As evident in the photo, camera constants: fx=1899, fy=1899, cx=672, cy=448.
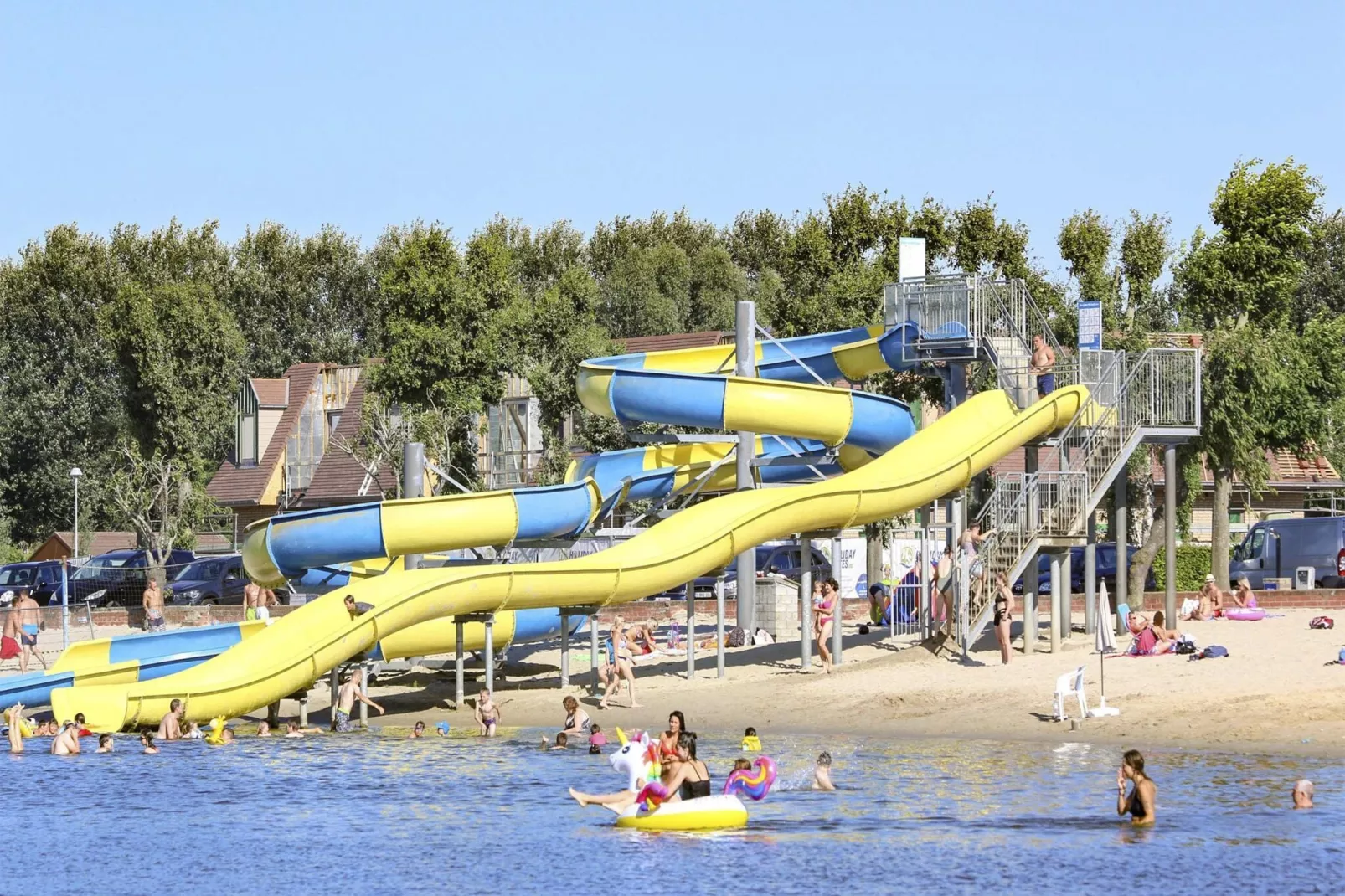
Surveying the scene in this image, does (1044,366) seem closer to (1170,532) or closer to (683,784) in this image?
(1170,532)

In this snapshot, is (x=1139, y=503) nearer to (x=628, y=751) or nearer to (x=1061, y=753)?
(x=1061, y=753)

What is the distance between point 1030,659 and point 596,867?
13.4m

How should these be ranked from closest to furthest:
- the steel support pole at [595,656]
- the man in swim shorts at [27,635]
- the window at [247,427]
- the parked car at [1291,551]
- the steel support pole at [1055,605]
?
1. the steel support pole at [1055,605]
2. the steel support pole at [595,656]
3. the man in swim shorts at [27,635]
4. the parked car at [1291,551]
5. the window at [247,427]

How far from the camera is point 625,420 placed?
3181 centimetres

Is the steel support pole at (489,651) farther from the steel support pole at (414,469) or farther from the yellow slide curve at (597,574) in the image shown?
the steel support pole at (414,469)

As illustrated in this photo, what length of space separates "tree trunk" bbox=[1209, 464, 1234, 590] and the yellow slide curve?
31.3ft

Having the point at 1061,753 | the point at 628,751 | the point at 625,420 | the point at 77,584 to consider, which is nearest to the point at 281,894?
the point at 628,751

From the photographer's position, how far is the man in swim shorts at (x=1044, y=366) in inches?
1294

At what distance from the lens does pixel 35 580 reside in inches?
1922

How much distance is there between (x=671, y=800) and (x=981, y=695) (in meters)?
8.88

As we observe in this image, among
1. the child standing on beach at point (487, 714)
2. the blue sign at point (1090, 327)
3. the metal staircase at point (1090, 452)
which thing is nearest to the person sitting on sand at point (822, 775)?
the child standing on beach at point (487, 714)

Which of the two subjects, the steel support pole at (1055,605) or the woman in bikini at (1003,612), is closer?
the woman in bikini at (1003,612)

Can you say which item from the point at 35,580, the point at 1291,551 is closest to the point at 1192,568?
the point at 1291,551

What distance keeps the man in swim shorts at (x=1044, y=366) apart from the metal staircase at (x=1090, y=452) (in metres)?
0.59
